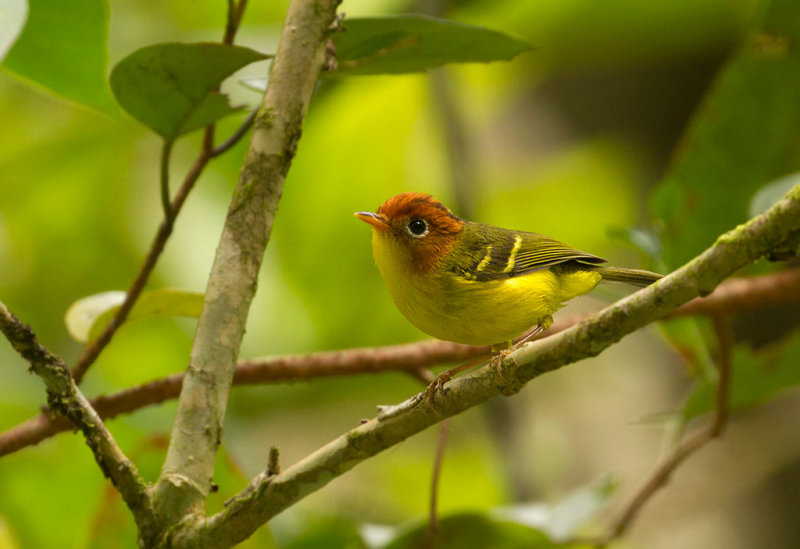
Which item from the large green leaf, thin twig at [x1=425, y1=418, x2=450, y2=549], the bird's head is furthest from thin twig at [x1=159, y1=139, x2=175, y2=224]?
the large green leaf

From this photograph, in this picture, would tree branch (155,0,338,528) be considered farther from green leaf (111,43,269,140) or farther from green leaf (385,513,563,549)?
green leaf (385,513,563,549)

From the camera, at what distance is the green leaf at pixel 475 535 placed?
211cm

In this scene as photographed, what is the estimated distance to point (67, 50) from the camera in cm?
195

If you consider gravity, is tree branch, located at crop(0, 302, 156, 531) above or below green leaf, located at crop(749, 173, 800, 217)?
below

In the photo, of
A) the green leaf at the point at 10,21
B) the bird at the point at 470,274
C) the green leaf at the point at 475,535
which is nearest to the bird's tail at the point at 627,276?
the bird at the point at 470,274

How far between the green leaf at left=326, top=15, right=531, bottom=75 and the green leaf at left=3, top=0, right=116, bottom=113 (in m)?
0.55

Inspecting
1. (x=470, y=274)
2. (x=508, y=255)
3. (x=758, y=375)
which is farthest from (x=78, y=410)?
(x=758, y=375)

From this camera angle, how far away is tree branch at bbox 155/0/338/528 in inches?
56.7

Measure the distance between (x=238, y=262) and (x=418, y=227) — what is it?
0.91 metres

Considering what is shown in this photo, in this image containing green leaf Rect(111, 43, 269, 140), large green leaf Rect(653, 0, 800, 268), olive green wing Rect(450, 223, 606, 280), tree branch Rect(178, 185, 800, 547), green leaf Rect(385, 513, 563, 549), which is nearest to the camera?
tree branch Rect(178, 185, 800, 547)

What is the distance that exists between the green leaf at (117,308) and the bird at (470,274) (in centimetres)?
50

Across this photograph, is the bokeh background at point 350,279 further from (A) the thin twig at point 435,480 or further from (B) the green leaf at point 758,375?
(B) the green leaf at point 758,375

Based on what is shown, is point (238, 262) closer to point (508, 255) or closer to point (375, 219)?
point (375, 219)

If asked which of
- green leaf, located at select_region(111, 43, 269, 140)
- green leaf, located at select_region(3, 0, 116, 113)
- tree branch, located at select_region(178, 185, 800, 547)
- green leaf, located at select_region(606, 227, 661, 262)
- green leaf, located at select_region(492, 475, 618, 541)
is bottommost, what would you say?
tree branch, located at select_region(178, 185, 800, 547)
